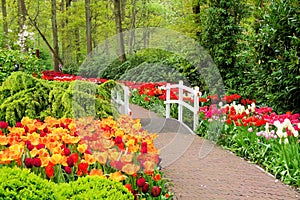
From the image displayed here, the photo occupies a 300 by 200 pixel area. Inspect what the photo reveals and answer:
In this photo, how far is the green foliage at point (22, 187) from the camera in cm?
248

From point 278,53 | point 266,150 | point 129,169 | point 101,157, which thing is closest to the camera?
point 129,169

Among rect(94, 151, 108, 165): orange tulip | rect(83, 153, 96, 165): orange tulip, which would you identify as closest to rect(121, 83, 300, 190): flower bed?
rect(94, 151, 108, 165): orange tulip

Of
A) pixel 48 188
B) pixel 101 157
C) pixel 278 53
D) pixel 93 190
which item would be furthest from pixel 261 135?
pixel 48 188

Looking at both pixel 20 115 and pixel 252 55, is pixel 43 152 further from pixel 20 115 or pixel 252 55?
pixel 252 55

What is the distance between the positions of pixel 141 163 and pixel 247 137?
10.5 feet

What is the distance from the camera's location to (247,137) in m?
6.53

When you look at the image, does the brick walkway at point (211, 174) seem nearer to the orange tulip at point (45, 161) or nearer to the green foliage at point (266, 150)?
the green foliage at point (266, 150)

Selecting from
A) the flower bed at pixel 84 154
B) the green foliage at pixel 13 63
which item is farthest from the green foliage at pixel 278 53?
the green foliage at pixel 13 63

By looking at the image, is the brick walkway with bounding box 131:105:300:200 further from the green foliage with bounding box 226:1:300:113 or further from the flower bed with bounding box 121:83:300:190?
the green foliage with bounding box 226:1:300:113

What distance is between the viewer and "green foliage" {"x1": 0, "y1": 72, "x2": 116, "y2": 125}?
5086 mm

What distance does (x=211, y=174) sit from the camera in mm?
5523

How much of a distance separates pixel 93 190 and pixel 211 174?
119 inches

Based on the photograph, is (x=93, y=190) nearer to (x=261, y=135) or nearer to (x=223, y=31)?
(x=261, y=135)

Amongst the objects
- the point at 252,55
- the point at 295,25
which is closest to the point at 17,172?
the point at 295,25
